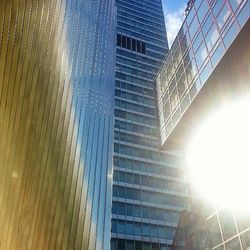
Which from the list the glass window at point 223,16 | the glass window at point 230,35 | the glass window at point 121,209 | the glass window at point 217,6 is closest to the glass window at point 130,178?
the glass window at point 121,209

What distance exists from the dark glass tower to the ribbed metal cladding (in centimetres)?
1865

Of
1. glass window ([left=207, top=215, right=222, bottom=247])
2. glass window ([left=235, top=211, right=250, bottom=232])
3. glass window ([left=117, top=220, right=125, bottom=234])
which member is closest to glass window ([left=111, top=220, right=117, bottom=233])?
glass window ([left=117, top=220, right=125, bottom=234])

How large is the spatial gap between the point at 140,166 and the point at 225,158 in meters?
39.7

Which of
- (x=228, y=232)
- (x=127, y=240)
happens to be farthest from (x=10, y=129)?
(x=127, y=240)

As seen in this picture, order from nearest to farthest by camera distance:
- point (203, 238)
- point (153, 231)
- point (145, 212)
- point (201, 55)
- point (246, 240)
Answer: point (246, 240) < point (203, 238) < point (201, 55) < point (153, 231) < point (145, 212)

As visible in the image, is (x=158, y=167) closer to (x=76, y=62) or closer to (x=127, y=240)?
(x=127, y=240)

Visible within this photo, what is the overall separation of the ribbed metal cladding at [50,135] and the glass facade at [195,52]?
8.50m

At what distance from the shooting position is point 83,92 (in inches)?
1116

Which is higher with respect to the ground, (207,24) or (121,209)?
(121,209)

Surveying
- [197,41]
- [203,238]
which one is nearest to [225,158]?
[203,238]

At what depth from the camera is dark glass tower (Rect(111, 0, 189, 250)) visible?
5666 cm

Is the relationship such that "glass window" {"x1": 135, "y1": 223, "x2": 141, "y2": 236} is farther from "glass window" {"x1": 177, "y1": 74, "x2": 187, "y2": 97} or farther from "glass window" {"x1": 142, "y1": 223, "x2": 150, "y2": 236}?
"glass window" {"x1": 177, "y1": 74, "x2": 187, "y2": 97}

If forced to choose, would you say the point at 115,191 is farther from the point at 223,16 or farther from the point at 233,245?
the point at 223,16

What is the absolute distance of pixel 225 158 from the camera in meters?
27.4
